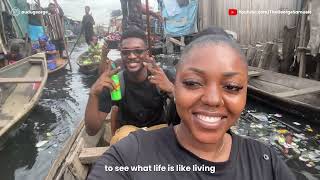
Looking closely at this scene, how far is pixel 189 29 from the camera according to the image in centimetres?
1334

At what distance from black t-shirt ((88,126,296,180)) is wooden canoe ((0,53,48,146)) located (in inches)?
161

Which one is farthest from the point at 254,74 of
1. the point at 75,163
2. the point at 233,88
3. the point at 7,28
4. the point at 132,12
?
the point at 7,28

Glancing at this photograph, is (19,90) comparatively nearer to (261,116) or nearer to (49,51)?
(49,51)

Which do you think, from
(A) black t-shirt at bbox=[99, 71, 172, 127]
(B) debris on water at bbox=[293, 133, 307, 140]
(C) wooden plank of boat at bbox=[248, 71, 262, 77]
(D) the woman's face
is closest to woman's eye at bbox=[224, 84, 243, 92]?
(D) the woman's face

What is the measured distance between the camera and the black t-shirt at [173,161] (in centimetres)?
131

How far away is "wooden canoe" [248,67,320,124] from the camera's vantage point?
5923 mm

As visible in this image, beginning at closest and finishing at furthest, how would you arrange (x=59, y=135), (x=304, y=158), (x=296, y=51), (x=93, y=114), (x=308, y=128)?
(x=93, y=114)
(x=304, y=158)
(x=308, y=128)
(x=59, y=135)
(x=296, y=51)

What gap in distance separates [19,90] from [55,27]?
22.6 feet

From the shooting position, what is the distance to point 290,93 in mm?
6496

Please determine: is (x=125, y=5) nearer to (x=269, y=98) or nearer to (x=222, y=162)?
(x=269, y=98)

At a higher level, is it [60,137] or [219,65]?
[219,65]

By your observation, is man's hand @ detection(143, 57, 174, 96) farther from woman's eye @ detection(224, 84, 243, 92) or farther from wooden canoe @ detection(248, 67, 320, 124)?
wooden canoe @ detection(248, 67, 320, 124)

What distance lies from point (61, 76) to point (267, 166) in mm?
11857

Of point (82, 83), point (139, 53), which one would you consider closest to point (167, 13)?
point (82, 83)
